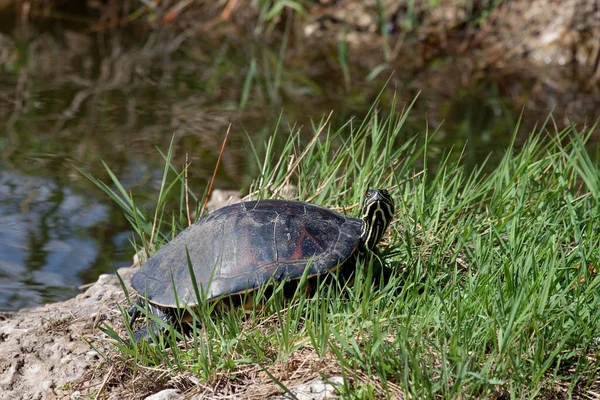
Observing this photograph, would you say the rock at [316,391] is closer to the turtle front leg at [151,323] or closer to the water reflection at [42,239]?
the turtle front leg at [151,323]

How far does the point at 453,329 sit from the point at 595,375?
483 mm

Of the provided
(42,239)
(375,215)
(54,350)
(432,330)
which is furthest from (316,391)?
(42,239)

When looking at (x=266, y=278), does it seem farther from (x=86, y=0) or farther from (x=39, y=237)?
(x=86, y=0)

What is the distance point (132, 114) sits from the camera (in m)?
7.26

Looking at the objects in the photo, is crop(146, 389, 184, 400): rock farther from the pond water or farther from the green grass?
the pond water

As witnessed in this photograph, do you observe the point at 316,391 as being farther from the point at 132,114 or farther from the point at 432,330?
the point at 132,114

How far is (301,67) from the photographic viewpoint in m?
9.17

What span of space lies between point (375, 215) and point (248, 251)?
502 millimetres

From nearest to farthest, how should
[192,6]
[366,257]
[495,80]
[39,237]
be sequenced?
[366,257] → [39,237] → [495,80] → [192,6]

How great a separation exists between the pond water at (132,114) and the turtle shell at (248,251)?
138cm

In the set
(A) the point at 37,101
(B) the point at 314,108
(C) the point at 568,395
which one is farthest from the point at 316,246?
(A) the point at 37,101

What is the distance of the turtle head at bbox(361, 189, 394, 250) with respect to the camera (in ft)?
10.1

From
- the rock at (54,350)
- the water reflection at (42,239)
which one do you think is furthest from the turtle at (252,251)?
the water reflection at (42,239)

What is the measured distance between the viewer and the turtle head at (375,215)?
3.07 meters
